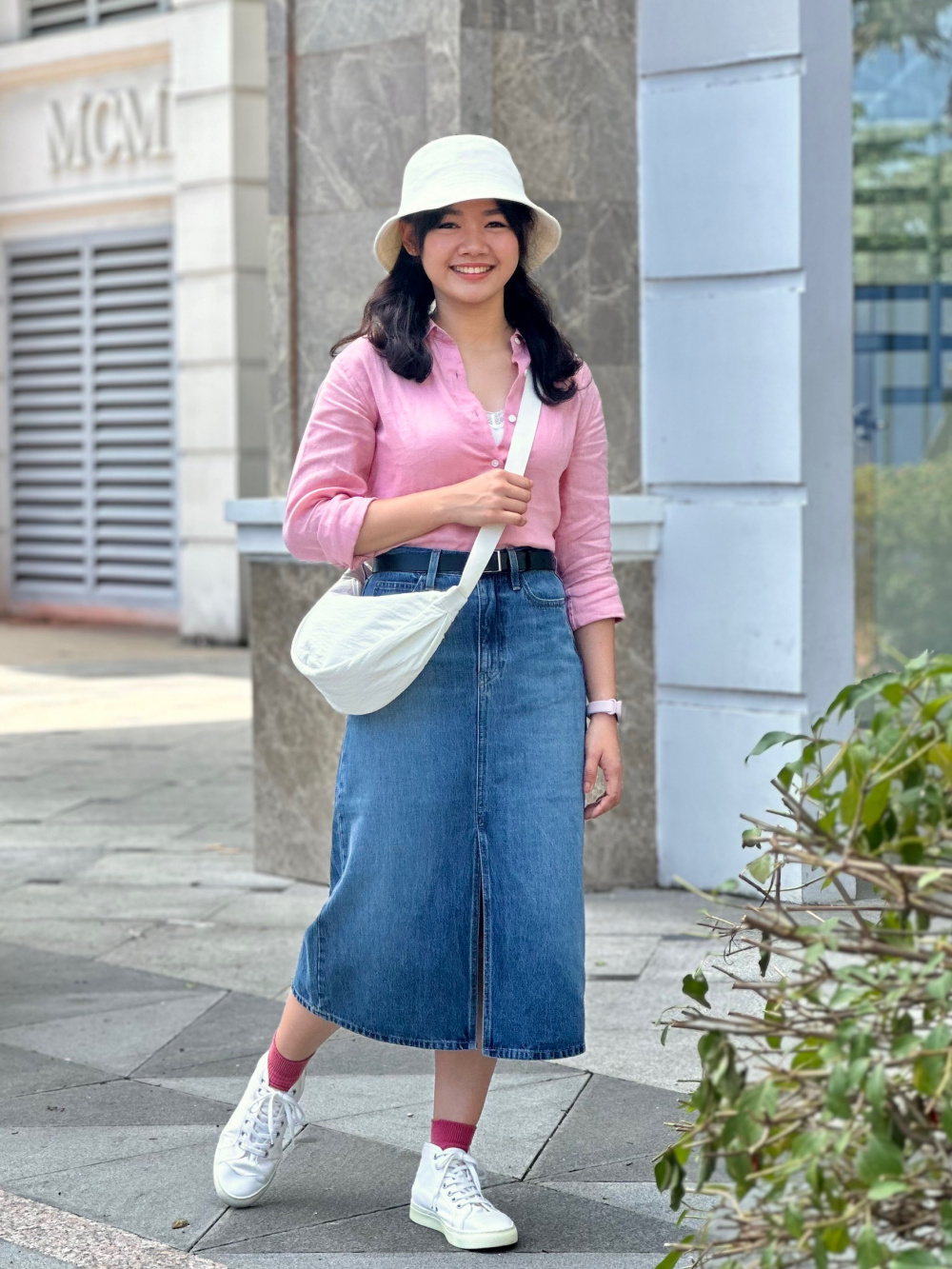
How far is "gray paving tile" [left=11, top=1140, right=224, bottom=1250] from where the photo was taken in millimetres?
3424

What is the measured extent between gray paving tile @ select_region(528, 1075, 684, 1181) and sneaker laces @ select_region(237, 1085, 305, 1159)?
49 cm

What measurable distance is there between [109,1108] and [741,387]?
2.96 m

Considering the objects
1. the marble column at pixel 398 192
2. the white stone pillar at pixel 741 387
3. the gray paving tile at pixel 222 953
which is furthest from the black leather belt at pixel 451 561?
the marble column at pixel 398 192

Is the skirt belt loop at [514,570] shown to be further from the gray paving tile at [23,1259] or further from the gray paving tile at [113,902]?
the gray paving tile at [113,902]

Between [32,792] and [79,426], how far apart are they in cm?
892

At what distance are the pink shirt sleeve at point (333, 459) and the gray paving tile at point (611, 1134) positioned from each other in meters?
1.26

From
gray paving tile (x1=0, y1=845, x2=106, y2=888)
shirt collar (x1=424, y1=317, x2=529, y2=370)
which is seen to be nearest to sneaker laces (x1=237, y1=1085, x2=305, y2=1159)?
shirt collar (x1=424, y1=317, x2=529, y2=370)

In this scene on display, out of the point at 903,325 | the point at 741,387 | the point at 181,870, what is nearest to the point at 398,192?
the point at 741,387

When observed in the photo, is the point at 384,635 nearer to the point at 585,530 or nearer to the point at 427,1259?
the point at 585,530

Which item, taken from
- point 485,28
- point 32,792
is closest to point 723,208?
point 485,28

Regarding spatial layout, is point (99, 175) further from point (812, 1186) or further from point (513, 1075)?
point (812, 1186)

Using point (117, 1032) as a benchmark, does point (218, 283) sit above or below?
above

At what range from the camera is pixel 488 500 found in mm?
3217

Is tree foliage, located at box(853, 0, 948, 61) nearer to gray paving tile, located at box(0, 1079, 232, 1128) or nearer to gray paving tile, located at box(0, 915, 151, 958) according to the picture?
gray paving tile, located at box(0, 915, 151, 958)
